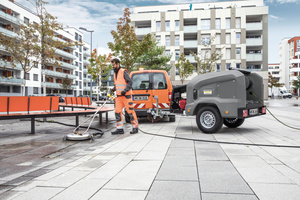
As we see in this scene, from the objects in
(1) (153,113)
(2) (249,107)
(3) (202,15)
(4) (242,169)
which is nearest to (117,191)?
(4) (242,169)

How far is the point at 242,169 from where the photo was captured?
4.03 metres

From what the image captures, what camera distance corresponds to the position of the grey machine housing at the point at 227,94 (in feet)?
23.9

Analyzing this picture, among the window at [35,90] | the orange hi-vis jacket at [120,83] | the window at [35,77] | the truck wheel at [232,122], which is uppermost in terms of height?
the window at [35,77]

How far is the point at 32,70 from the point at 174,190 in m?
57.2

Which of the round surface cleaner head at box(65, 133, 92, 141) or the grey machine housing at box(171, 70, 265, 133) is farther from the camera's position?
the grey machine housing at box(171, 70, 265, 133)

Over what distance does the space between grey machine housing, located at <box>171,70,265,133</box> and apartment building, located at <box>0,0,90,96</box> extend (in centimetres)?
2386

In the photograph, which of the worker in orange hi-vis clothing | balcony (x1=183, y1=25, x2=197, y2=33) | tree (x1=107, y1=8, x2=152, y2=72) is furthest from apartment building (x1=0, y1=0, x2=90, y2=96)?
the worker in orange hi-vis clothing

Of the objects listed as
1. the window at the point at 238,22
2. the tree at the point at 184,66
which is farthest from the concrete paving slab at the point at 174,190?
the window at the point at 238,22

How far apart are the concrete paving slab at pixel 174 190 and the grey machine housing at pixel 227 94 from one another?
4.37 m

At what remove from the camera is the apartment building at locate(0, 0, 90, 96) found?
1813 inches

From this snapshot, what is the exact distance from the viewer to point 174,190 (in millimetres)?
3141

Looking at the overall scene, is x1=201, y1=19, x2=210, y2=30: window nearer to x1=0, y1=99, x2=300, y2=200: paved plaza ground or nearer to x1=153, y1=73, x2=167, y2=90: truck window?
x1=153, y1=73, x2=167, y2=90: truck window

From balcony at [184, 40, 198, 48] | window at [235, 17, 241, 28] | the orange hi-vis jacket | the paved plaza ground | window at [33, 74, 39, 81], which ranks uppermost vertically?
window at [235, 17, 241, 28]

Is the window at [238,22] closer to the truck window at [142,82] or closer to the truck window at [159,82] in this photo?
the truck window at [159,82]
